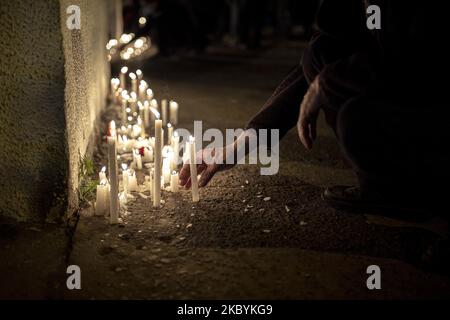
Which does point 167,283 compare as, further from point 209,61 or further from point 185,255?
point 209,61

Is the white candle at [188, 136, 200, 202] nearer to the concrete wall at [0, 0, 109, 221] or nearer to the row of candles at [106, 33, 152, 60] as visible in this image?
the concrete wall at [0, 0, 109, 221]

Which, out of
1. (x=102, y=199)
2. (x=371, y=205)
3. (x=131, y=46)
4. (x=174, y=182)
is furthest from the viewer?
(x=131, y=46)

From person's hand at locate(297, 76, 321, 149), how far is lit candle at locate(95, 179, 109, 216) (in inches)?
51.2

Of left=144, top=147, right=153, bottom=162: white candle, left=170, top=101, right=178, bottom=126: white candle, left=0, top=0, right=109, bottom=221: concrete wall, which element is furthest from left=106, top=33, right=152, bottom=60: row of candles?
left=0, top=0, right=109, bottom=221: concrete wall

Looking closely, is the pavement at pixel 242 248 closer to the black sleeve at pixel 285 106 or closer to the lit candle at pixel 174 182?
the lit candle at pixel 174 182

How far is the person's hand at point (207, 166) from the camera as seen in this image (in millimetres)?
3811

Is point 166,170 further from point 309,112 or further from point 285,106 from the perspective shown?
point 309,112

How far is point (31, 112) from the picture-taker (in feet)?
10.4

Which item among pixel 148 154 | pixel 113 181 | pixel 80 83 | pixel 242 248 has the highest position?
pixel 80 83

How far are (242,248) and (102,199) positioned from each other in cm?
98

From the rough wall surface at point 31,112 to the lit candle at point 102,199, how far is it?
23cm

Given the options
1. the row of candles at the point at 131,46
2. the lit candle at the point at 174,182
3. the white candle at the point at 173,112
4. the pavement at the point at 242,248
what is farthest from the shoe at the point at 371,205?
the row of candles at the point at 131,46

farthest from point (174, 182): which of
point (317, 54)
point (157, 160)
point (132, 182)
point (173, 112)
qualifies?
point (173, 112)

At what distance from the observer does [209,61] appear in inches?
464
